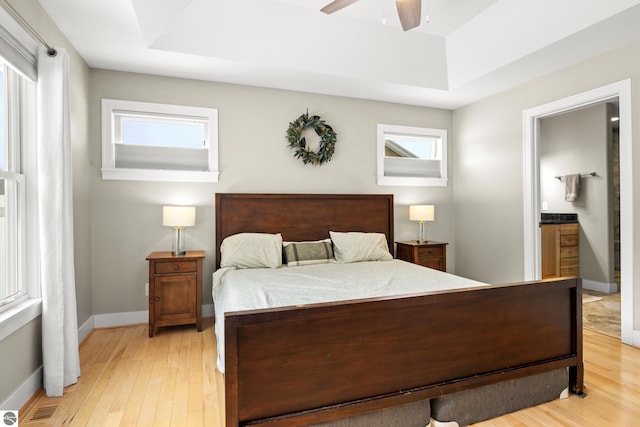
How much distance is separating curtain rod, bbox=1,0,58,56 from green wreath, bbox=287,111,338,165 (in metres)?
2.23

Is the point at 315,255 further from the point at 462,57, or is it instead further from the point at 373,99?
the point at 462,57

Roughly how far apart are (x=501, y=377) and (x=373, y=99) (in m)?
3.41

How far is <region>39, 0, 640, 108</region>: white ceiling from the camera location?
2.59 metres

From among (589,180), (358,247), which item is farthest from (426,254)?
(589,180)

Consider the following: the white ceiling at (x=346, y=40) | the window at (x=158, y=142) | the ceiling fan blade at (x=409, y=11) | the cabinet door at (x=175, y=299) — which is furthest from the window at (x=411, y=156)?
the cabinet door at (x=175, y=299)

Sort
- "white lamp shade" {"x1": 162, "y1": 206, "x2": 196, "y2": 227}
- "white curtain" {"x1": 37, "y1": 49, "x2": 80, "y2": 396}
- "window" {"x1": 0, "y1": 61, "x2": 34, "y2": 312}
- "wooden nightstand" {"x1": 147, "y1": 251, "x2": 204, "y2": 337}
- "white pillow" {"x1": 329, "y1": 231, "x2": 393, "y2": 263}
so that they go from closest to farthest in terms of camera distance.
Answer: "window" {"x1": 0, "y1": 61, "x2": 34, "y2": 312} < "white curtain" {"x1": 37, "y1": 49, "x2": 80, "y2": 396} < "wooden nightstand" {"x1": 147, "y1": 251, "x2": 204, "y2": 337} < "white lamp shade" {"x1": 162, "y1": 206, "x2": 196, "y2": 227} < "white pillow" {"x1": 329, "y1": 231, "x2": 393, "y2": 263}

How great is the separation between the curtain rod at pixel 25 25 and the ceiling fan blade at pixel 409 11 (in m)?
2.25

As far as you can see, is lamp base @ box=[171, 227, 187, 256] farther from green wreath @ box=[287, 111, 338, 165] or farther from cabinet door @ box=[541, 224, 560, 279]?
cabinet door @ box=[541, 224, 560, 279]

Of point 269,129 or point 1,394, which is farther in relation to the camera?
point 269,129

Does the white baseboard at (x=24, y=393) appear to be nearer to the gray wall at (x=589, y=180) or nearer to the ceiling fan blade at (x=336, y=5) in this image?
the ceiling fan blade at (x=336, y=5)

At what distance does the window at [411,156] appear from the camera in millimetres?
4445

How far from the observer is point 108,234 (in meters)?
3.40

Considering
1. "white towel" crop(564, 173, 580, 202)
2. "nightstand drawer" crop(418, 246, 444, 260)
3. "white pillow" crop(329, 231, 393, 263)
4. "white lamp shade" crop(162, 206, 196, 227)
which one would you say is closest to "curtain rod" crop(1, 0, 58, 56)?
"white lamp shade" crop(162, 206, 196, 227)

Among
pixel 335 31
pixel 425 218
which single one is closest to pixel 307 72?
pixel 335 31
